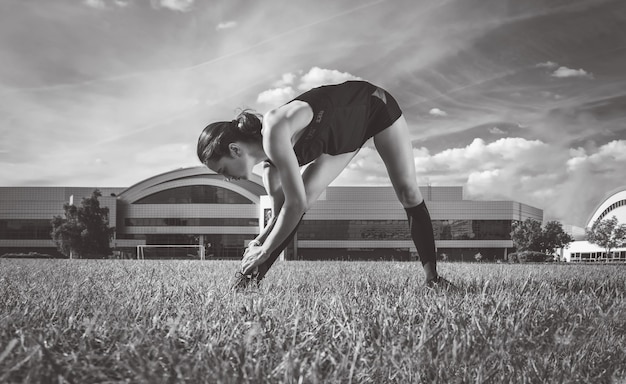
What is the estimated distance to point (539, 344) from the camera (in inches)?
69.9

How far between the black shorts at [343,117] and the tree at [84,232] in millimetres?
52099

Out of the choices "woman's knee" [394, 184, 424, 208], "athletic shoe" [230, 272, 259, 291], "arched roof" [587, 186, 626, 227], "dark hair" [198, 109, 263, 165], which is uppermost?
"arched roof" [587, 186, 626, 227]

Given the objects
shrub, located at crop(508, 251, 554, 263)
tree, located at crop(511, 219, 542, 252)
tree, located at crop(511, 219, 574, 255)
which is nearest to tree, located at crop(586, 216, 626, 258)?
tree, located at crop(511, 219, 574, 255)

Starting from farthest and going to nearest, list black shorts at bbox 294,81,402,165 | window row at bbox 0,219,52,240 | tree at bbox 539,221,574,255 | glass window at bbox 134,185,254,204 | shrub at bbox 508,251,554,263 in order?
window row at bbox 0,219,52,240, glass window at bbox 134,185,254,204, tree at bbox 539,221,574,255, shrub at bbox 508,251,554,263, black shorts at bbox 294,81,402,165

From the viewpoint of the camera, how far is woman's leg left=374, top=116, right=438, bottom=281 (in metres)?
3.67

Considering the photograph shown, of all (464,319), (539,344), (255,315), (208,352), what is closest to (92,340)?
(208,352)

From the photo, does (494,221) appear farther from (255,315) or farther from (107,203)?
(255,315)

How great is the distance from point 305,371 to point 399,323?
78cm

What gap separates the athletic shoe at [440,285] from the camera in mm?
3422

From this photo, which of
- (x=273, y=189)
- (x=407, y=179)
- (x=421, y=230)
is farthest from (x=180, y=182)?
(x=407, y=179)

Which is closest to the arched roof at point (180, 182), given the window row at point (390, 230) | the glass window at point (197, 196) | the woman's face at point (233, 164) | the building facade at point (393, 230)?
the glass window at point (197, 196)

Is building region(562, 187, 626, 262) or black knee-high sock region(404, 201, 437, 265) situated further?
building region(562, 187, 626, 262)

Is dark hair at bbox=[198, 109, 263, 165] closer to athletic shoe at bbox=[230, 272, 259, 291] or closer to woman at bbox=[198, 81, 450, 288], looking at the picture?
woman at bbox=[198, 81, 450, 288]

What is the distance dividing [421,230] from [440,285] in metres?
0.57
